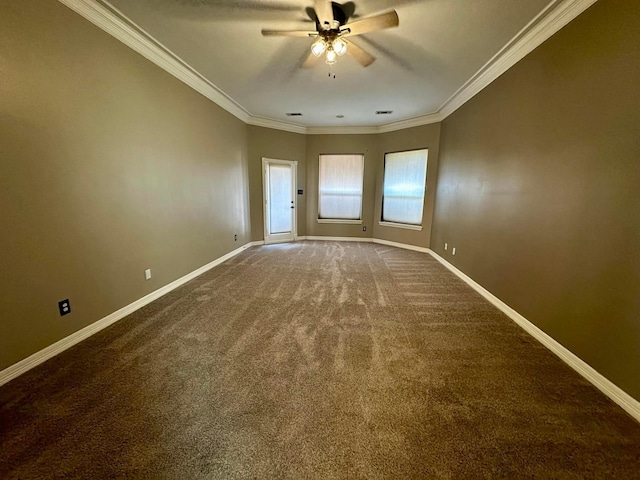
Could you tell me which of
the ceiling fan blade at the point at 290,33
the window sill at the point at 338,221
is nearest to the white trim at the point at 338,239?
the window sill at the point at 338,221

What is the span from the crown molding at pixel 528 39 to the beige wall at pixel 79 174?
3.90 m

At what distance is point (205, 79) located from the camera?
146 inches

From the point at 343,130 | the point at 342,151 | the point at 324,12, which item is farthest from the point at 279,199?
the point at 324,12

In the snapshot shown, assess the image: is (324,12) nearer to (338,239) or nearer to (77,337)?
(77,337)

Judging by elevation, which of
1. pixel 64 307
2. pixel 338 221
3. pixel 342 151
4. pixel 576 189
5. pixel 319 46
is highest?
pixel 319 46

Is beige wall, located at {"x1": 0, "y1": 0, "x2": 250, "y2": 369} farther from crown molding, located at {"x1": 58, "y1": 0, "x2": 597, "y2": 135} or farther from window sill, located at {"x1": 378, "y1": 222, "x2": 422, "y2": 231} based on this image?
window sill, located at {"x1": 378, "y1": 222, "x2": 422, "y2": 231}

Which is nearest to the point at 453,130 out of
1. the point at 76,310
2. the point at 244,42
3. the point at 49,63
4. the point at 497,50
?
the point at 497,50

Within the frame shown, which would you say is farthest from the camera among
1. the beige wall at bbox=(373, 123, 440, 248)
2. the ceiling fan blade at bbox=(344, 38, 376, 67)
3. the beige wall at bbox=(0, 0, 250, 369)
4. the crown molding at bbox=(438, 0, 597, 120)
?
the beige wall at bbox=(373, 123, 440, 248)

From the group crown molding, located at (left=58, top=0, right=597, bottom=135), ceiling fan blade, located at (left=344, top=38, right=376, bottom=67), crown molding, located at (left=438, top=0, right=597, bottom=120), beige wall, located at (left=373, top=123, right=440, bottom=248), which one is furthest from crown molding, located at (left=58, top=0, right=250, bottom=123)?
beige wall, located at (left=373, top=123, right=440, bottom=248)

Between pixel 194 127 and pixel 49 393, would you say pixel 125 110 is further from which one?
pixel 49 393

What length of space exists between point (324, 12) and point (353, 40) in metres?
0.77

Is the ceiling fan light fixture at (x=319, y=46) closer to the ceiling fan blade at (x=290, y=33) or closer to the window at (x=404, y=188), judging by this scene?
the ceiling fan blade at (x=290, y=33)

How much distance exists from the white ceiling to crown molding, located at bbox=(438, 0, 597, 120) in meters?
0.02

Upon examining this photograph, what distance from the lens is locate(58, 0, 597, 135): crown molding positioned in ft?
6.95
